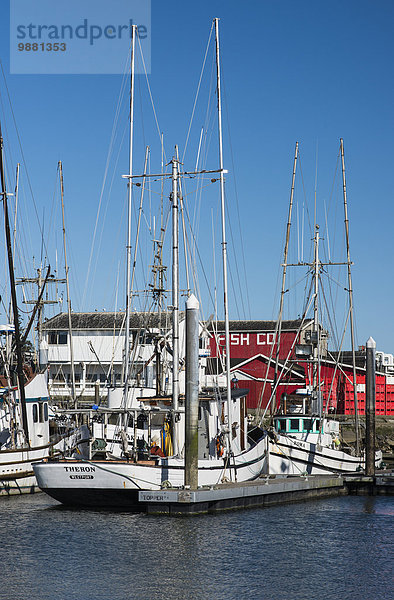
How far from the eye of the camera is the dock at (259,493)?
96.8ft

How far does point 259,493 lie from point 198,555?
8.41m

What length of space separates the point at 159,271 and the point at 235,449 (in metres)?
12.0

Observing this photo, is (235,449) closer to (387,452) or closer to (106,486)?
(106,486)

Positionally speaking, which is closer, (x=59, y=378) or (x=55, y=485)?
(x=55, y=485)

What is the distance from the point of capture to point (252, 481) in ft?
113

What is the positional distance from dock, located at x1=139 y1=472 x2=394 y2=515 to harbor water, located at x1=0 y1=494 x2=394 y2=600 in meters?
0.48

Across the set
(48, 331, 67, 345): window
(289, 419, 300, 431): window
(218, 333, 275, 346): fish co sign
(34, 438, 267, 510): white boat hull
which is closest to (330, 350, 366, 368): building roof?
(218, 333, 275, 346): fish co sign

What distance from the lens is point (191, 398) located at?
29.9 m

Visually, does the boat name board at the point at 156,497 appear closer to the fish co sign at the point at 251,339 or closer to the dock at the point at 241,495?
the dock at the point at 241,495

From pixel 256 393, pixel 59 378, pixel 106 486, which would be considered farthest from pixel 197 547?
pixel 59 378

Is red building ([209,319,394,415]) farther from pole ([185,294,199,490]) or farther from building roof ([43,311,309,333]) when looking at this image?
pole ([185,294,199,490])

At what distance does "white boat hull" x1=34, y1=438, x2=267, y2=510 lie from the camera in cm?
3025

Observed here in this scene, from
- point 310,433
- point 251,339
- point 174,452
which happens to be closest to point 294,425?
point 310,433

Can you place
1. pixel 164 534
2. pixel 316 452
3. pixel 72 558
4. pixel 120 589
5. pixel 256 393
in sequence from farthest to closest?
pixel 256 393 → pixel 316 452 → pixel 164 534 → pixel 72 558 → pixel 120 589
